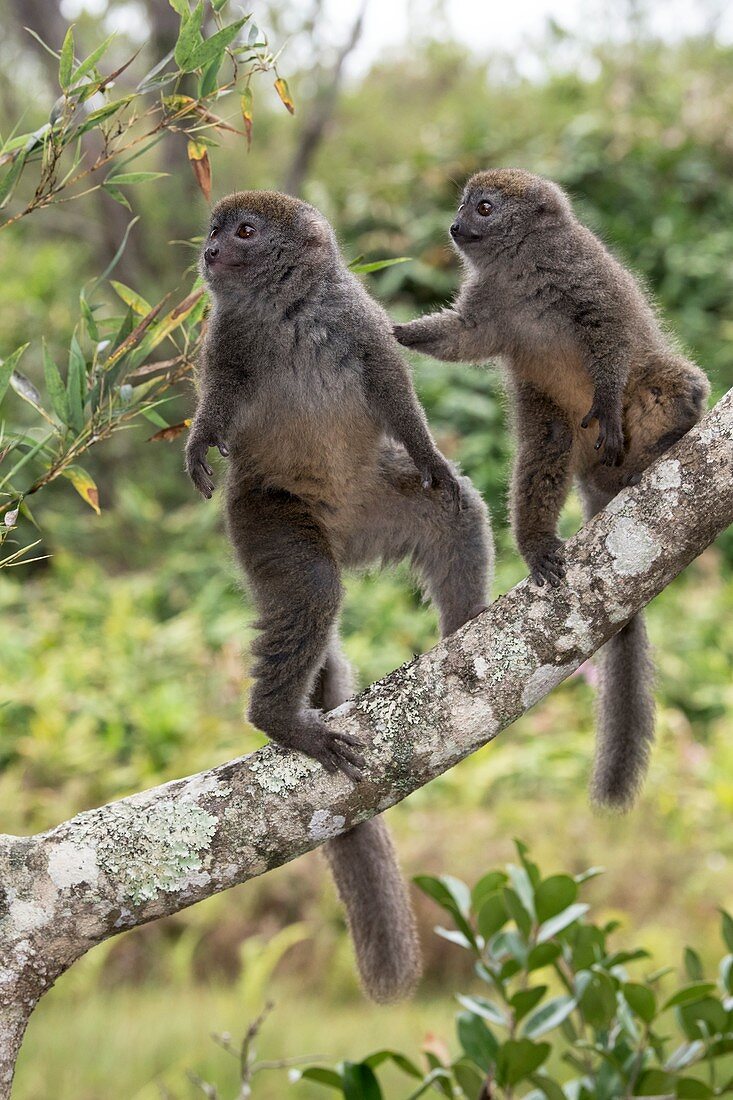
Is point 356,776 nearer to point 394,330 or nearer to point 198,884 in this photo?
point 198,884

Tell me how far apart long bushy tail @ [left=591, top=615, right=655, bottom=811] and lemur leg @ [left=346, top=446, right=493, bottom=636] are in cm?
41

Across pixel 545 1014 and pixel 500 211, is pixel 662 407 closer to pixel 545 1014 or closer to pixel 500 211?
pixel 500 211

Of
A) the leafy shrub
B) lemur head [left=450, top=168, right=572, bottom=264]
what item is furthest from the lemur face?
the leafy shrub

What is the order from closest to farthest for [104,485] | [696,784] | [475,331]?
1. [475,331]
2. [696,784]
3. [104,485]

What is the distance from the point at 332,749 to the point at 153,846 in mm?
385

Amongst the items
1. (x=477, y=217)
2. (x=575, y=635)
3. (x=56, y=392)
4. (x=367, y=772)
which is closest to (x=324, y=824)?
(x=367, y=772)

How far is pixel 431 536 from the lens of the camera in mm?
3115

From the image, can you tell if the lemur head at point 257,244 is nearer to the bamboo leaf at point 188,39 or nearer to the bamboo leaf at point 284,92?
the bamboo leaf at point 284,92

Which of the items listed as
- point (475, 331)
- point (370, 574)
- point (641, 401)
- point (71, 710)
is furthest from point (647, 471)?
point (71, 710)

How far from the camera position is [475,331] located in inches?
125

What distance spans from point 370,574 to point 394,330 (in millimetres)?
703

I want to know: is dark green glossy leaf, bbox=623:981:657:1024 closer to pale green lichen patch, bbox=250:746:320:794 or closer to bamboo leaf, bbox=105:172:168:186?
pale green lichen patch, bbox=250:746:320:794

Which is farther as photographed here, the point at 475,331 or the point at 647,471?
the point at 475,331

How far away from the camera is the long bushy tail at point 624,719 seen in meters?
3.12
